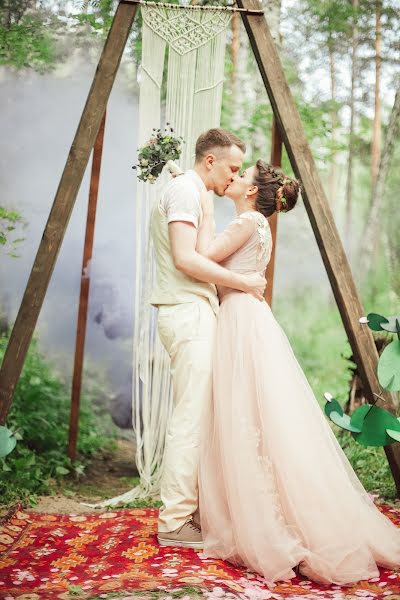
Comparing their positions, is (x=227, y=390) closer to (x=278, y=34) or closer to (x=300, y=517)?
(x=300, y=517)

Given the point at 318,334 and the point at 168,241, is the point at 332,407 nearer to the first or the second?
the point at 168,241

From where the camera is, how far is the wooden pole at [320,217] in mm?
3439

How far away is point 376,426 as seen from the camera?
2990 mm

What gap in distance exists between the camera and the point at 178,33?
12.1ft

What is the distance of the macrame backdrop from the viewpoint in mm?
3668

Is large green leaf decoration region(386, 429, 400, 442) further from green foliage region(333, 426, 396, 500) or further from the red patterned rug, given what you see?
green foliage region(333, 426, 396, 500)

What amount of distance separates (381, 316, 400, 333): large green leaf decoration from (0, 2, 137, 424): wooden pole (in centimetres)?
160

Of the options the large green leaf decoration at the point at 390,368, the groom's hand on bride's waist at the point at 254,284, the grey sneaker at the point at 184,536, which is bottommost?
the grey sneaker at the point at 184,536

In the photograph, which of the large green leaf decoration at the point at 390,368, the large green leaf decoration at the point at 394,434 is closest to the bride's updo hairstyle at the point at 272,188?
the large green leaf decoration at the point at 390,368

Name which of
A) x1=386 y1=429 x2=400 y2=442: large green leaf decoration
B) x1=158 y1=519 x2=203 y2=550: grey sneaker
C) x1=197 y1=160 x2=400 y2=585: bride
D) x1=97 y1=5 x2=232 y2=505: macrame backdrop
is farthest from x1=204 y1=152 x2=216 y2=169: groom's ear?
x1=158 y1=519 x2=203 y2=550: grey sneaker

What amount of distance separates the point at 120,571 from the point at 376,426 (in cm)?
122

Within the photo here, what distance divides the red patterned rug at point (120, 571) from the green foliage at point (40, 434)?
745 mm

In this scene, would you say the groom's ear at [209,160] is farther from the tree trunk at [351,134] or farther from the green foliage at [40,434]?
the tree trunk at [351,134]

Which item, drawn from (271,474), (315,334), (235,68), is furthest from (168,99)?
(315,334)
